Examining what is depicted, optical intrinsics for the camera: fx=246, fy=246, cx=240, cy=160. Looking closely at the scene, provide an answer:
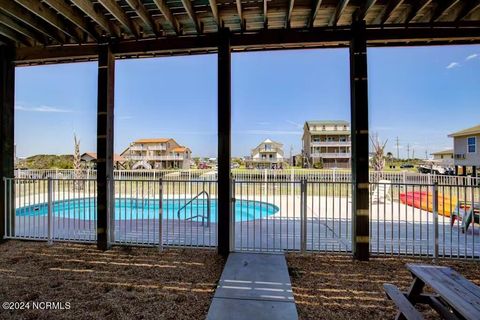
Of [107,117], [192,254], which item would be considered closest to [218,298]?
[192,254]

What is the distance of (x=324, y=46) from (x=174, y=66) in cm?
1469

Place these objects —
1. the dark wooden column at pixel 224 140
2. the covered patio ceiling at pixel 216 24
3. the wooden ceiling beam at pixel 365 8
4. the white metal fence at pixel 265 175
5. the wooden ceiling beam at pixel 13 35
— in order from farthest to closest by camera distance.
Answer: the white metal fence at pixel 265 175
the wooden ceiling beam at pixel 13 35
the dark wooden column at pixel 224 140
the covered patio ceiling at pixel 216 24
the wooden ceiling beam at pixel 365 8

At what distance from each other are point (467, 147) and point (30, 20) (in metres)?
17.6

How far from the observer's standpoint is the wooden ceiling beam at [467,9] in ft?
10.5

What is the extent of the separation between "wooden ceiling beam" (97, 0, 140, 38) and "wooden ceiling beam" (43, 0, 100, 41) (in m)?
0.59

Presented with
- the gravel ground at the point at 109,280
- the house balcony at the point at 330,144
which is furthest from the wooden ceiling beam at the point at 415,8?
the house balcony at the point at 330,144

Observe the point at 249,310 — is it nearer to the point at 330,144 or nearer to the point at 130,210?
the point at 130,210

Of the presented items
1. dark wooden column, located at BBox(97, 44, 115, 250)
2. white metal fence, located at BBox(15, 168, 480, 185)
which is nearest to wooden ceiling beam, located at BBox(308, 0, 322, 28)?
dark wooden column, located at BBox(97, 44, 115, 250)

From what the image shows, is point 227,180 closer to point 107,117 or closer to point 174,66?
point 107,117

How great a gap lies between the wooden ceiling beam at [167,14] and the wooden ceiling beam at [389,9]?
2885 millimetres

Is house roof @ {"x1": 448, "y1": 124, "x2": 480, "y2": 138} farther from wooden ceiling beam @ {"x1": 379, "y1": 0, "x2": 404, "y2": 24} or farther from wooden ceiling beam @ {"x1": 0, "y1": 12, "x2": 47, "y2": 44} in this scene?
wooden ceiling beam @ {"x1": 0, "y1": 12, "x2": 47, "y2": 44}

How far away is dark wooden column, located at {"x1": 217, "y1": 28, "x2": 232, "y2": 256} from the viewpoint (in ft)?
12.0

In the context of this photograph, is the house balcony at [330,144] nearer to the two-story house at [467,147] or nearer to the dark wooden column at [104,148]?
the two-story house at [467,147]

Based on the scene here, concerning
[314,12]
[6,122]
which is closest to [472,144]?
[314,12]
